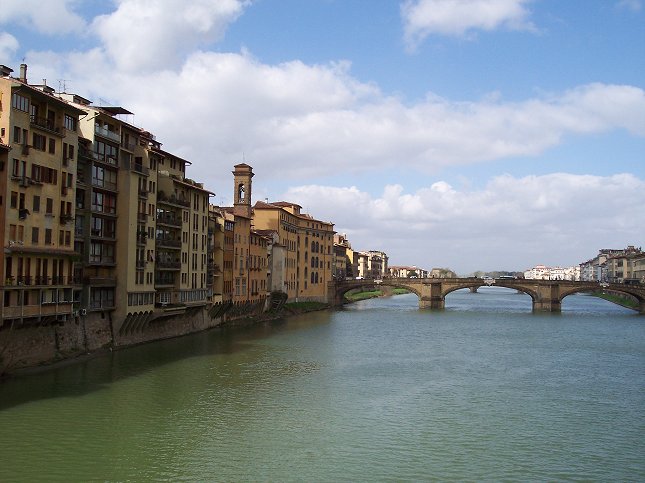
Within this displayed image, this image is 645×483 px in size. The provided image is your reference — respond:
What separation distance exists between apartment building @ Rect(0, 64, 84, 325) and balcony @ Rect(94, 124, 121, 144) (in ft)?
7.60

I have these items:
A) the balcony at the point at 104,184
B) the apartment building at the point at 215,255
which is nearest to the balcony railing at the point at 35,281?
the balcony at the point at 104,184

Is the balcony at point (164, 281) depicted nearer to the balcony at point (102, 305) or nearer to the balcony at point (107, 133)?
the balcony at point (102, 305)

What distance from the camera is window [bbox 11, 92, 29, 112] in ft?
114

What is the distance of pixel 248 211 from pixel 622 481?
6544 centimetres

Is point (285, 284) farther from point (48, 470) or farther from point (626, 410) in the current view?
point (48, 470)

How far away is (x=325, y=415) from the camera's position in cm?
3075

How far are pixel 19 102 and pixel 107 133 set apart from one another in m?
9.59

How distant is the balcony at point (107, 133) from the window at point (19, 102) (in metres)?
7.49

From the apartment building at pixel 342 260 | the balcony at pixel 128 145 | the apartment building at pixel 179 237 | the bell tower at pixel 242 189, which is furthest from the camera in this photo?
the apartment building at pixel 342 260

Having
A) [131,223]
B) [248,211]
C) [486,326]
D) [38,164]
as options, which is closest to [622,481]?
[38,164]

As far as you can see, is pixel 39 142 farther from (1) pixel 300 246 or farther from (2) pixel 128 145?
(1) pixel 300 246

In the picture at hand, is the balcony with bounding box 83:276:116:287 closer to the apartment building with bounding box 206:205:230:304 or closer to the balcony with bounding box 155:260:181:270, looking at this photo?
the balcony with bounding box 155:260:181:270

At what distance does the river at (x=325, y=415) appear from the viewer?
77.3 feet

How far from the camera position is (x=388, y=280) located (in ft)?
366
